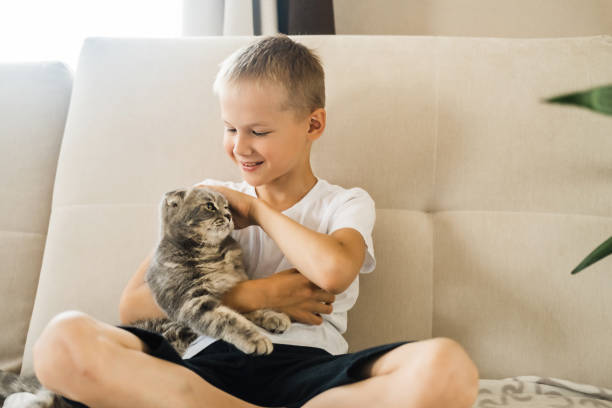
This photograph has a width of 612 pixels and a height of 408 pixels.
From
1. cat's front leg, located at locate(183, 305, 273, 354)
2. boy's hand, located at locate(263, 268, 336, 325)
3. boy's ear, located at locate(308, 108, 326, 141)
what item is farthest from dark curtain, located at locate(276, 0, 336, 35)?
cat's front leg, located at locate(183, 305, 273, 354)

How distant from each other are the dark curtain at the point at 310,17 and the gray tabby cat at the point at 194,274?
0.94 m

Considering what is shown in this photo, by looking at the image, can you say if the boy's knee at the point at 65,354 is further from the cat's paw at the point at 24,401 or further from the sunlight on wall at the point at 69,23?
the sunlight on wall at the point at 69,23

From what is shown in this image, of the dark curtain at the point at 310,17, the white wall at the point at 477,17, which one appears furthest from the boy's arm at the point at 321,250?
the white wall at the point at 477,17

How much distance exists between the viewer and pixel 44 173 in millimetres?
1455

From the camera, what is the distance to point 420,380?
2.40 ft

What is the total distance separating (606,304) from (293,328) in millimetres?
808

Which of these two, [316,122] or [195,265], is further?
[316,122]

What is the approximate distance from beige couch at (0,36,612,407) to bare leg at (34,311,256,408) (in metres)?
0.57

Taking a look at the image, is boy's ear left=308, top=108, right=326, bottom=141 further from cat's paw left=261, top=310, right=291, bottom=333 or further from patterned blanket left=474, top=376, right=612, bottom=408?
patterned blanket left=474, top=376, right=612, bottom=408

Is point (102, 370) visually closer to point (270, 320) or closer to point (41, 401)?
point (41, 401)

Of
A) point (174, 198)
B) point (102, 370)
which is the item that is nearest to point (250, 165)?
point (174, 198)

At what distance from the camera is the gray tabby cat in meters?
0.97


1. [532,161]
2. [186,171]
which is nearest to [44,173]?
[186,171]

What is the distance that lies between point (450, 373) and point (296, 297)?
0.44 m
